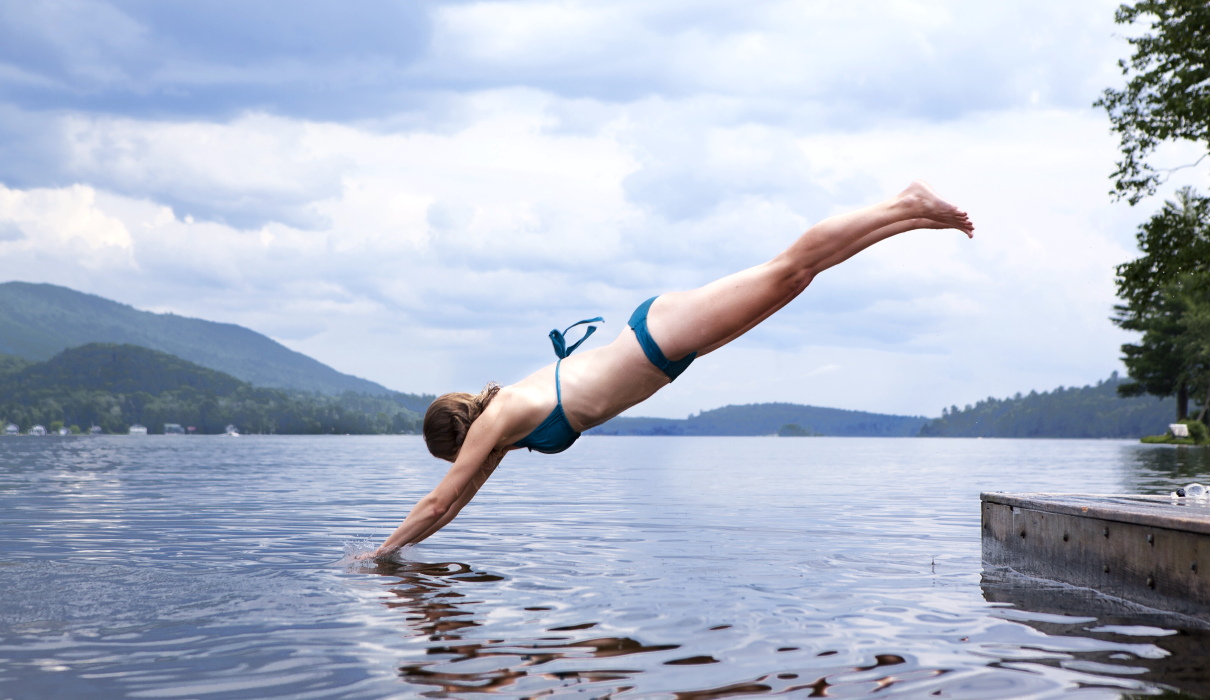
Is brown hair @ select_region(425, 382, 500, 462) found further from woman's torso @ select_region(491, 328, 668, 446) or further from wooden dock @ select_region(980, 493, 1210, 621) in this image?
wooden dock @ select_region(980, 493, 1210, 621)

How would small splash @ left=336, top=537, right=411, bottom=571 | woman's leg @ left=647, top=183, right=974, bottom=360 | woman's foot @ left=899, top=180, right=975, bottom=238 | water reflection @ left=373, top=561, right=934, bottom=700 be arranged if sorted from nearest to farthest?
water reflection @ left=373, top=561, right=934, bottom=700 → woman's leg @ left=647, top=183, right=974, bottom=360 → woman's foot @ left=899, top=180, right=975, bottom=238 → small splash @ left=336, top=537, right=411, bottom=571

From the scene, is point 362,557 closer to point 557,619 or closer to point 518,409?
point 518,409

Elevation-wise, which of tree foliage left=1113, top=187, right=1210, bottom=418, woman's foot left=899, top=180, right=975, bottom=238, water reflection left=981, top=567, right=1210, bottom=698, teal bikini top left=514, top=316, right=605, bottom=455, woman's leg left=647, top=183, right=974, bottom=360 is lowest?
water reflection left=981, top=567, right=1210, bottom=698

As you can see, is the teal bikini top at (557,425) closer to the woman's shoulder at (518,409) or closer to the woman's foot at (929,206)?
the woman's shoulder at (518,409)

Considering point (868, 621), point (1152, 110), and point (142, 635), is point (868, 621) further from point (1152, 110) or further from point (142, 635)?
point (1152, 110)

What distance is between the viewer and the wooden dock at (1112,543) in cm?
636

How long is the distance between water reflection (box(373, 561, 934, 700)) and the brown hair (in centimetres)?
140

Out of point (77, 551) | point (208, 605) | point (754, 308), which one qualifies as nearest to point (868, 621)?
point (754, 308)

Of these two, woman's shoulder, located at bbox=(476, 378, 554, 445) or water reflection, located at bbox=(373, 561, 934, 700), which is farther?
woman's shoulder, located at bbox=(476, 378, 554, 445)

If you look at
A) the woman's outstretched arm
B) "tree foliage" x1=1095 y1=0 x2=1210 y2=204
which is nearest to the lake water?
the woman's outstretched arm

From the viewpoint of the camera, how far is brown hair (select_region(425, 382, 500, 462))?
7.32 meters

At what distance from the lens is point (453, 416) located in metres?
7.31

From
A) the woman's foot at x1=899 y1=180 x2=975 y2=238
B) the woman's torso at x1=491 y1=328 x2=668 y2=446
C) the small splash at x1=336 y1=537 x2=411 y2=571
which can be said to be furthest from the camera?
the small splash at x1=336 y1=537 x2=411 y2=571

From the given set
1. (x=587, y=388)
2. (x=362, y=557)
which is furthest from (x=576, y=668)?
(x=362, y=557)
